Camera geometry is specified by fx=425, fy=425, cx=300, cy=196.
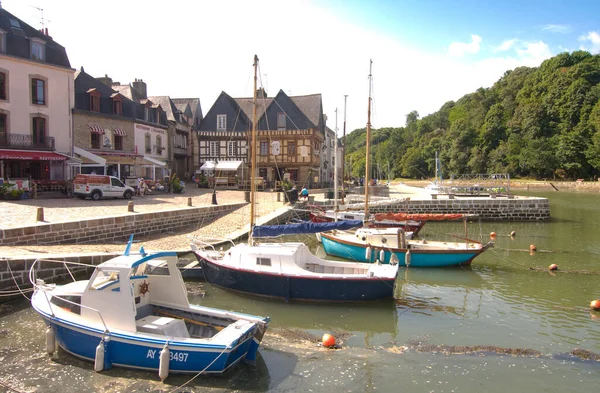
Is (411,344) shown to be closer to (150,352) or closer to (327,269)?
(327,269)

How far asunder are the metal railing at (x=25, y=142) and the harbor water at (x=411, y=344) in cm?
1792

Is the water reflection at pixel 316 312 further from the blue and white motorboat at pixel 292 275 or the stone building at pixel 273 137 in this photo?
the stone building at pixel 273 137

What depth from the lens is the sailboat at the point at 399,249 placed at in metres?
15.5

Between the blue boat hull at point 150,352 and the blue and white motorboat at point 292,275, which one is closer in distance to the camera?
the blue boat hull at point 150,352

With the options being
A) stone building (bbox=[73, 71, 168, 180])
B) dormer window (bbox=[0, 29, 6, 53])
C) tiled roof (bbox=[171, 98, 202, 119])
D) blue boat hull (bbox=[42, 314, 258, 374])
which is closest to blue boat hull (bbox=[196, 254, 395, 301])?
blue boat hull (bbox=[42, 314, 258, 374])

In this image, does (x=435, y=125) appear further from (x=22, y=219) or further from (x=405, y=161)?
(x=22, y=219)

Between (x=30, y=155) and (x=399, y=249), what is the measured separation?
2111 centimetres

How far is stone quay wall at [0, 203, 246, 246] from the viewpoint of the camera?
509 inches

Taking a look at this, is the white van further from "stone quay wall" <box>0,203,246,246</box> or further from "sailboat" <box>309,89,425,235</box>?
"sailboat" <box>309,89,425,235</box>

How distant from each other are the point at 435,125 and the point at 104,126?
96.1 meters

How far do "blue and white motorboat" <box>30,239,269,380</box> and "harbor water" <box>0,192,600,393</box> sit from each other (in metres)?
0.32

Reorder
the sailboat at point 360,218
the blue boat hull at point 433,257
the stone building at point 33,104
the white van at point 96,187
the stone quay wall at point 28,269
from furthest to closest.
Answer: the stone building at point 33,104 < the white van at point 96,187 < the sailboat at point 360,218 < the blue boat hull at point 433,257 < the stone quay wall at point 28,269

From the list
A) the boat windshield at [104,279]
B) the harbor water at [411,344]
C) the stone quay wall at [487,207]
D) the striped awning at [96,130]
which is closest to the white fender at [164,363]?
the harbor water at [411,344]

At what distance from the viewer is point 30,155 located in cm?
2405
